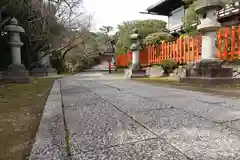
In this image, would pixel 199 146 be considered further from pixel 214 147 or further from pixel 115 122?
pixel 115 122

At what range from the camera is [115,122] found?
185 cm

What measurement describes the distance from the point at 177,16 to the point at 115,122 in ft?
58.9

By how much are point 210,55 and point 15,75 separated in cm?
672

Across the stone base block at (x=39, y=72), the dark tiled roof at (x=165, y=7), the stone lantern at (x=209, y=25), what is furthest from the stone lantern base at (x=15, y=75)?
the dark tiled roof at (x=165, y=7)

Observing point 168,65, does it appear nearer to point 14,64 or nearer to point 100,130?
point 14,64

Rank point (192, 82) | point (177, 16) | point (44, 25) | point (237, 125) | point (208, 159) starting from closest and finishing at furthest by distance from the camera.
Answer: point (208, 159) → point (237, 125) → point (192, 82) → point (44, 25) → point (177, 16)

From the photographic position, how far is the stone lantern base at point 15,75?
6.77 meters

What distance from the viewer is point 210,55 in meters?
4.93

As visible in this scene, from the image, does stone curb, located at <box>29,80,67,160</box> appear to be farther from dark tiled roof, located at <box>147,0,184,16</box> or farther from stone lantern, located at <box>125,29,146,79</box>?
dark tiled roof, located at <box>147,0,184,16</box>

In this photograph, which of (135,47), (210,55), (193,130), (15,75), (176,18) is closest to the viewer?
(193,130)

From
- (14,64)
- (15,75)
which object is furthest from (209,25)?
(14,64)

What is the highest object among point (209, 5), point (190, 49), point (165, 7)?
point (165, 7)

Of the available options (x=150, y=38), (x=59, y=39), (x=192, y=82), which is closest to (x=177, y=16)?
(x=150, y=38)

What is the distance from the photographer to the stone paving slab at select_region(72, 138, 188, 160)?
1.12 meters
